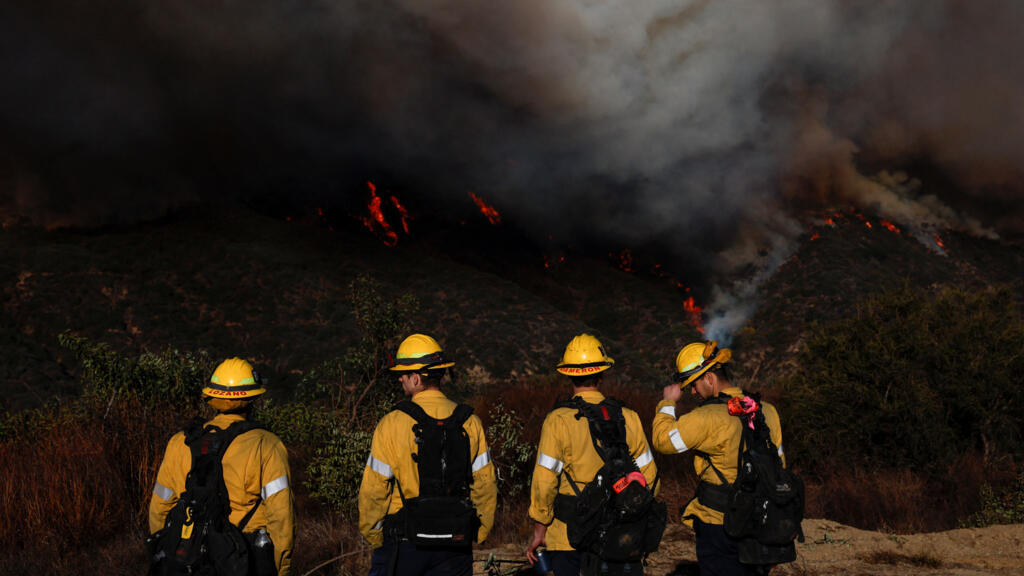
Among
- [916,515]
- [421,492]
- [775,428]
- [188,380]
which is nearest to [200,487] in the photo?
[421,492]

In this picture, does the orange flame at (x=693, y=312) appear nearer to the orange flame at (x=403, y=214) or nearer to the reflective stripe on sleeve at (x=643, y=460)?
the orange flame at (x=403, y=214)

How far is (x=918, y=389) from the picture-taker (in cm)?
1300

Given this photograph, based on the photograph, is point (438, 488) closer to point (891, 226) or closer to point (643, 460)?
point (643, 460)

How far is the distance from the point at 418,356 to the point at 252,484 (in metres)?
1.32

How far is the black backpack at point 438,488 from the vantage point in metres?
3.85

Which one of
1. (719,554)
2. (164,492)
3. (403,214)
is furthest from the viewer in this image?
(403,214)

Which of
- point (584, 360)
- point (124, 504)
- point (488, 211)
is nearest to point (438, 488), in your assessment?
point (584, 360)

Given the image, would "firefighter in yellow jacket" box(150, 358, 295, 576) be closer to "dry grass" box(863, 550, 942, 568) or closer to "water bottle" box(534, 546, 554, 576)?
"water bottle" box(534, 546, 554, 576)

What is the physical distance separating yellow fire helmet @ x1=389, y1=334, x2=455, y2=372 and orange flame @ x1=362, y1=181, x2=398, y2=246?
50.5 meters

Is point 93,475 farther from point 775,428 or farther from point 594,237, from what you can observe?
point 594,237

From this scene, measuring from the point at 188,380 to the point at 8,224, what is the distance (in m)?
43.9

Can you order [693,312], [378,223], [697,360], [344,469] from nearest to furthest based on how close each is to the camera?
1. [697,360]
2. [344,469]
3. [693,312]
4. [378,223]

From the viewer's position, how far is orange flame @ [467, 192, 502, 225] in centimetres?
6281

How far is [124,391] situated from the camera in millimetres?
9641
